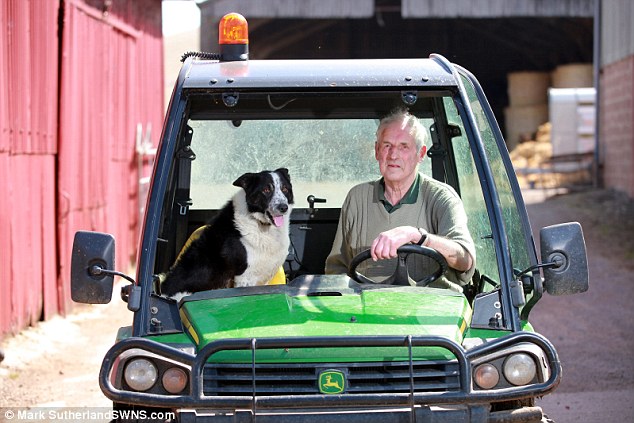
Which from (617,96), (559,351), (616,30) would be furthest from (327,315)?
(616,30)

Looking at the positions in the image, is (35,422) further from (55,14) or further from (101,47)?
(101,47)

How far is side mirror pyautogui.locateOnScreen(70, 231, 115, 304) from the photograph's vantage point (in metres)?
3.99

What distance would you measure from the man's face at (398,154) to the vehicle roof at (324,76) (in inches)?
18.3

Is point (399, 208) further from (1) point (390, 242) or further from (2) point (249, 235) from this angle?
(2) point (249, 235)

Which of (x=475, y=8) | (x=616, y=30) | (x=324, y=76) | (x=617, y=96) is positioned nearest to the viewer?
(x=324, y=76)

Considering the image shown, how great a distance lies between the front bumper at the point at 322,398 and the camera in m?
3.66

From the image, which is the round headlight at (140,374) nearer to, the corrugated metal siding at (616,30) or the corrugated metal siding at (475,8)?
the corrugated metal siding at (616,30)

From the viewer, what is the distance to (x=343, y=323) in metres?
3.90

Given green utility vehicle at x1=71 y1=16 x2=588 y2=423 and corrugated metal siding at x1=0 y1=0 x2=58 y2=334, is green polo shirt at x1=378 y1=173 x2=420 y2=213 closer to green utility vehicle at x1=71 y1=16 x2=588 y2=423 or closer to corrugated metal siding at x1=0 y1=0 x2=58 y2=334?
green utility vehicle at x1=71 y1=16 x2=588 y2=423

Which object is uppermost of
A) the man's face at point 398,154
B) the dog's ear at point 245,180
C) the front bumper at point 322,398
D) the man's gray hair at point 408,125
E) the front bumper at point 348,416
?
the man's gray hair at point 408,125

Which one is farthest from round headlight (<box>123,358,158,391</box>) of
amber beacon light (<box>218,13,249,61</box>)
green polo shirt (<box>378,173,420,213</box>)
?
green polo shirt (<box>378,173,420,213</box>)

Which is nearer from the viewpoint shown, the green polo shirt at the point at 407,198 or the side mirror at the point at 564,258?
the side mirror at the point at 564,258

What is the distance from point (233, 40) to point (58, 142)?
609cm

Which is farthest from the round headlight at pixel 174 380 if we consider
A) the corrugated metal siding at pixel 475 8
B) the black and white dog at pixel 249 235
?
the corrugated metal siding at pixel 475 8
